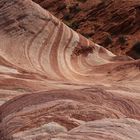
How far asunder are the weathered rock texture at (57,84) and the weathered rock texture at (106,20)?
517 inches

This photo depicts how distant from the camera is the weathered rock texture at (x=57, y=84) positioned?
34.4 feet

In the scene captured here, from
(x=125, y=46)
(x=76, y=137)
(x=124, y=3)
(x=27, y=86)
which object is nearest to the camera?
(x=76, y=137)

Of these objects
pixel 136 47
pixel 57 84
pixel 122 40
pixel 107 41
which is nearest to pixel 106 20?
pixel 107 41

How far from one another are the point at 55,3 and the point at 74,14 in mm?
4133

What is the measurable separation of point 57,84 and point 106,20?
24729 mm

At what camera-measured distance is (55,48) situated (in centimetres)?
2050

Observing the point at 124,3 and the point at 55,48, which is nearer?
the point at 55,48

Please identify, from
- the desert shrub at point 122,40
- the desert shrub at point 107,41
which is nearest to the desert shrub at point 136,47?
the desert shrub at point 122,40

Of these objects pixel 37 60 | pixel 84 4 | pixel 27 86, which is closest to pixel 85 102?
pixel 27 86

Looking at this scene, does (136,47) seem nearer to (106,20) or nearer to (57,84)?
(106,20)

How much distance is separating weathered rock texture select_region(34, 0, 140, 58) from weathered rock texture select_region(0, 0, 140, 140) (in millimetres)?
13141

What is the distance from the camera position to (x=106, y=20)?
39.9 m

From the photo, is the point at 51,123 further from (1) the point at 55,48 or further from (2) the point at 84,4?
(2) the point at 84,4

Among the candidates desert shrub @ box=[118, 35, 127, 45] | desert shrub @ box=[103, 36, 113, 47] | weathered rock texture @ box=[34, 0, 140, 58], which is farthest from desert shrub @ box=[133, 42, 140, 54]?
desert shrub @ box=[103, 36, 113, 47]
